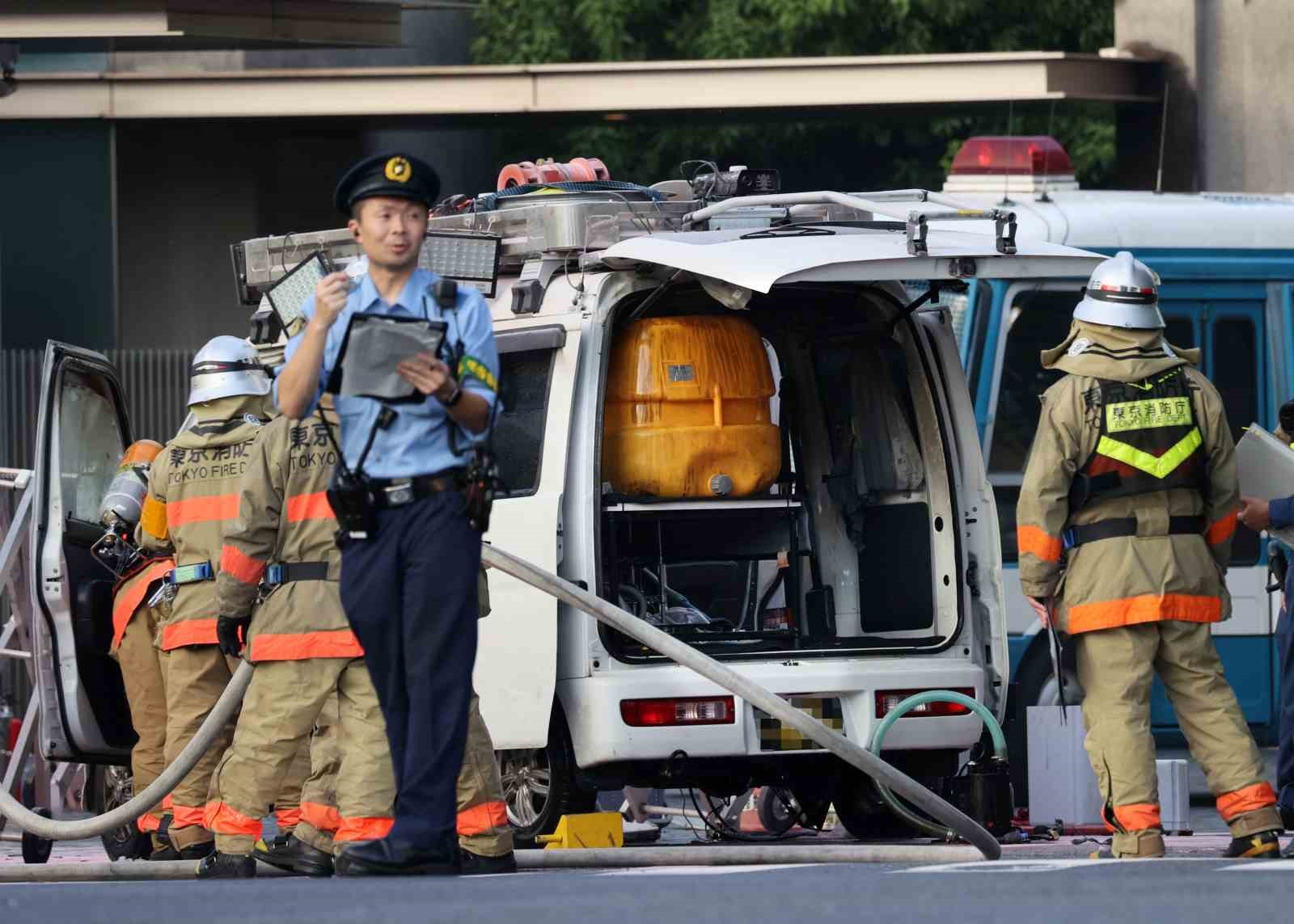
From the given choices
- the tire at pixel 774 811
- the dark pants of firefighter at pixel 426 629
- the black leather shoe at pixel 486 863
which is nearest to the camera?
the dark pants of firefighter at pixel 426 629

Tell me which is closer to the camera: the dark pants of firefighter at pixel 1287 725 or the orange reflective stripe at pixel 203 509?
the orange reflective stripe at pixel 203 509

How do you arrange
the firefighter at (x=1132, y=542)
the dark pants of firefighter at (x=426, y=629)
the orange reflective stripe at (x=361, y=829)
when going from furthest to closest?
the firefighter at (x=1132, y=542) → the orange reflective stripe at (x=361, y=829) → the dark pants of firefighter at (x=426, y=629)

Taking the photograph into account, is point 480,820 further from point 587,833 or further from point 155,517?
point 155,517

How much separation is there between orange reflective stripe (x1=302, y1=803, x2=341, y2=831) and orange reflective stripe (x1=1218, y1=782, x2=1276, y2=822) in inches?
104

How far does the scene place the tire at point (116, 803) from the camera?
9016 mm

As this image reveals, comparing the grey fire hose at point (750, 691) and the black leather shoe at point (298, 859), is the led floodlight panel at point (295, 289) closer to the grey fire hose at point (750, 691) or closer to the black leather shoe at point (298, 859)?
the grey fire hose at point (750, 691)

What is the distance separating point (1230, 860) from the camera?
641cm

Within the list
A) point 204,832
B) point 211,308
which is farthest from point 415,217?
point 211,308

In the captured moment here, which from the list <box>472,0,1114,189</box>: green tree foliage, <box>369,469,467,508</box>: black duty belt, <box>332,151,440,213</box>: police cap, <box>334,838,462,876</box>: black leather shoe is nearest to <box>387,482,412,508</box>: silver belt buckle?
<box>369,469,467,508</box>: black duty belt

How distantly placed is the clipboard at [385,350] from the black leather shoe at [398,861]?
106 centimetres

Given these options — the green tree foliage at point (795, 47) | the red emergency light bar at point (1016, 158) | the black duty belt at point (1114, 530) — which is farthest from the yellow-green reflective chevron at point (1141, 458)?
the green tree foliage at point (795, 47)

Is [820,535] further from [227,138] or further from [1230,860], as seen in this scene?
[227,138]

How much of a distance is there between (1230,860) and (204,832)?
3622 mm

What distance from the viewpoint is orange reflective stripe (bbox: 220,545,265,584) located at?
24.5 feet
